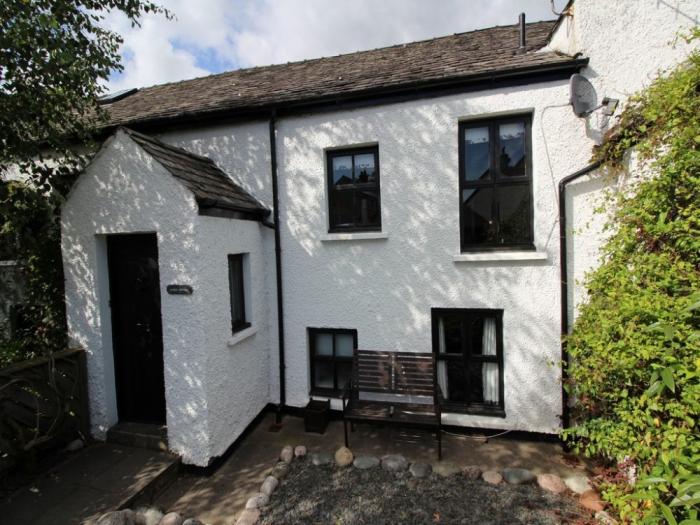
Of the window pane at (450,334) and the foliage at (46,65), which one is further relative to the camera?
the window pane at (450,334)

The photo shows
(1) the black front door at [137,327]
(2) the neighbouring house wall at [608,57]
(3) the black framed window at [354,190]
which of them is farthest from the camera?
(3) the black framed window at [354,190]

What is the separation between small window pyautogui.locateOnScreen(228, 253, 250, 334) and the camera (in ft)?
17.2

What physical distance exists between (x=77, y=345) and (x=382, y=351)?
450 centimetres

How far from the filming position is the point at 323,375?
5918 millimetres

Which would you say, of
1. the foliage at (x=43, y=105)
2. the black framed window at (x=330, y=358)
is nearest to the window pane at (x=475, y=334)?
the black framed window at (x=330, y=358)

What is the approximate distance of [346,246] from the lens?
550 cm

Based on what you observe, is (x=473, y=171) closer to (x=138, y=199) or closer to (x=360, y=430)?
(x=360, y=430)

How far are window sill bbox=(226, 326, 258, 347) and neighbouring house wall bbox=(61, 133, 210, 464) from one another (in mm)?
546

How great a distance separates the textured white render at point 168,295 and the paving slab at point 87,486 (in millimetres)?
359

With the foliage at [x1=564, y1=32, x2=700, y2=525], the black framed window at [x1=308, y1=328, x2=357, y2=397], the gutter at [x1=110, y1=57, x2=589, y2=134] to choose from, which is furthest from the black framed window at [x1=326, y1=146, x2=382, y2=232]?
the foliage at [x1=564, y1=32, x2=700, y2=525]

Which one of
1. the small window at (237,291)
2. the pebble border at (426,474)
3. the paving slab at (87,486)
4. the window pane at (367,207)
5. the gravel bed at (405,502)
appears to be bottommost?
the gravel bed at (405,502)

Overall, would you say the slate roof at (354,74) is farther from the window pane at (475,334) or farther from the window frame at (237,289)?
the window pane at (475,334)

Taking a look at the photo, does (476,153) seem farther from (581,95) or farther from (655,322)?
(655,322)

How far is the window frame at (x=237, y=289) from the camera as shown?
5.21 meters
